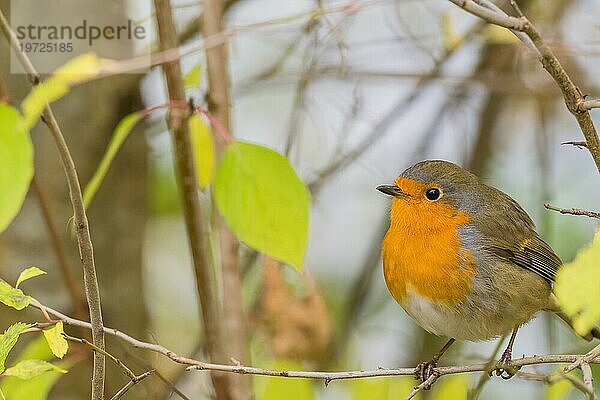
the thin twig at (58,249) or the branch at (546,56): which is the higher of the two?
the branch at (546,56)

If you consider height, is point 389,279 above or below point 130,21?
below

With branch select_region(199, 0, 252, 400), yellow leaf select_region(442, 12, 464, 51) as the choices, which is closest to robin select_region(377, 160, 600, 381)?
branch select_region(199, 0, 252, 400)

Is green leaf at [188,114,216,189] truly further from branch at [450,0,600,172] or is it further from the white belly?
branch at [450,0,600,172]

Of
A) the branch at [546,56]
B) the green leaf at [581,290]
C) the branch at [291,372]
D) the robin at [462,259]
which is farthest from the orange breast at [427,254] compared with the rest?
the green leaf at [581,290]

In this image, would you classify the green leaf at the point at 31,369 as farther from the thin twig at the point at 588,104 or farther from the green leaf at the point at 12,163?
the thin twig at the point at 588,104

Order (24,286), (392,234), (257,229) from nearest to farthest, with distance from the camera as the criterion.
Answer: (257,229)
(392,234)
(24,286)

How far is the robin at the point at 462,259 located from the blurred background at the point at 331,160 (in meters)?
0.26

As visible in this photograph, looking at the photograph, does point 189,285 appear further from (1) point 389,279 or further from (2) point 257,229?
(2) point 257,229

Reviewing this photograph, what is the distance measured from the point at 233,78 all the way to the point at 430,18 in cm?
83

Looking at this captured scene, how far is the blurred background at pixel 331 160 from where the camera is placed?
2764 mm

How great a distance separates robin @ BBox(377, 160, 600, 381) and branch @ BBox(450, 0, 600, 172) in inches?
34.2

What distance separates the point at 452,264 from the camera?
85.7 inches

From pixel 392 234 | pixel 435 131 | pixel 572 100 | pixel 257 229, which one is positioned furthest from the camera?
pixel 435 131

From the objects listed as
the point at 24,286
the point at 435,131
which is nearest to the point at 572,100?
the point at 24,286
